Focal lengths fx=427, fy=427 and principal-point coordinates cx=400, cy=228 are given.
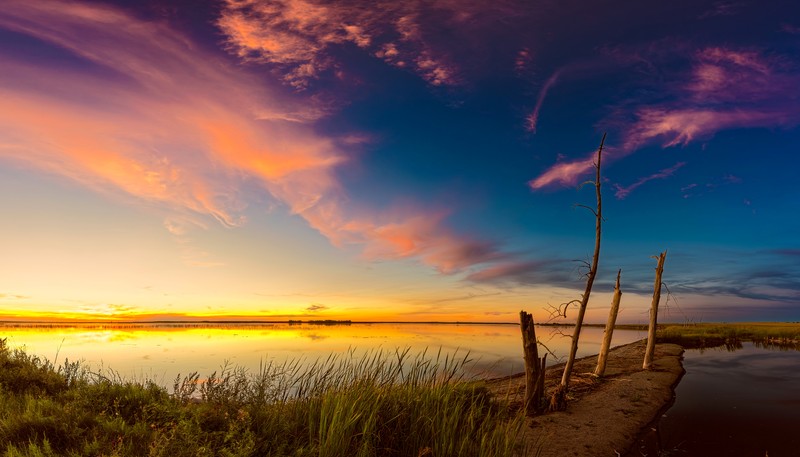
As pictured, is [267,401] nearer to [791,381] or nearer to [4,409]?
[4,409]

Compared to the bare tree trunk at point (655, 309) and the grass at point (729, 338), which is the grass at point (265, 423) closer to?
the bare tree trunk at point (655, 309)

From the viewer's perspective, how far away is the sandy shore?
38.4 ft

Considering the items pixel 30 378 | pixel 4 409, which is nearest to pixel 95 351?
pixel 30 378

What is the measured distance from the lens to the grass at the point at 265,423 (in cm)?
695

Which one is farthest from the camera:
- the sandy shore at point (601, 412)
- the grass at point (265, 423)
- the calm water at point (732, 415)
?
the calm water at point (732, 415)

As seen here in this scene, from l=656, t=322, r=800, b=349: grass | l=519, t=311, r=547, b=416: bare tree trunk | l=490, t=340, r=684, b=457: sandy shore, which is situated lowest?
l=656, t=322, r=800, b=349: grass

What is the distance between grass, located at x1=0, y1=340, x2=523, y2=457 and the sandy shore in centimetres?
178

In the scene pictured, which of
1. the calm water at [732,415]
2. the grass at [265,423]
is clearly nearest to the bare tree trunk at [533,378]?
the calm water at [732,415]

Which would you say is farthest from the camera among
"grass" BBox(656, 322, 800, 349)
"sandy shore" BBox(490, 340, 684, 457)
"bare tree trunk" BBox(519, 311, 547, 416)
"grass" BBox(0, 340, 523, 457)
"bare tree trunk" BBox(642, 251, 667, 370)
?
"grass" BBox(656, 322, 800, 349)

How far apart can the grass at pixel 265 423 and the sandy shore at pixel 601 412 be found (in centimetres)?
178

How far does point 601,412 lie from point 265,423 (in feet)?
41.1

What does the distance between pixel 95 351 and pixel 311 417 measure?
4187cm

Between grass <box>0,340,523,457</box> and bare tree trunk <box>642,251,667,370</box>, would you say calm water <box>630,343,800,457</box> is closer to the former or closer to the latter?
bare tree trunk <box>642,251,667,370</box>

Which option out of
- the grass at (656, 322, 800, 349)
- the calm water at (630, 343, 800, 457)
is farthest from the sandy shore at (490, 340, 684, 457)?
the grass at (656, 322, 800, 349)
